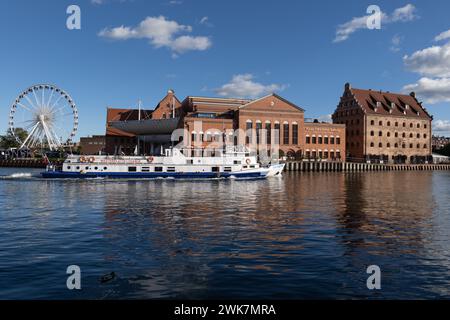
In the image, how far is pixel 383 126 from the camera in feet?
409

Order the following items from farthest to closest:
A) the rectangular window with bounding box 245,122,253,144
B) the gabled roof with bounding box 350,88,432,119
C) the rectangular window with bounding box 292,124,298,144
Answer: the gabled roof with bounding box 350,88,432,119 < the rectangular window with bounding box 292,124,298,144 < the rectangular window with bounding box 245,122,253,144

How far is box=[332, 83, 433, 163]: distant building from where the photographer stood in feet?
402

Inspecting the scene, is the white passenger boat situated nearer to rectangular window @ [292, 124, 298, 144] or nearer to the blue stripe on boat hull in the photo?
the blue stripe on boat hull

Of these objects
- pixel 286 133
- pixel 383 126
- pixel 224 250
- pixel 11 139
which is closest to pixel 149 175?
pixel 224 250

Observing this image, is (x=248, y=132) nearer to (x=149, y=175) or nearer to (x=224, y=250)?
(x=149, y=175)

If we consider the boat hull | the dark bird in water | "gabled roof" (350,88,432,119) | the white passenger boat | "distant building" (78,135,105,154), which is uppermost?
"gabled roof" (350,88,432,119)

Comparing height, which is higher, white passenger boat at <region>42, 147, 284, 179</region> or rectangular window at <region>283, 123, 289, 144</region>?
rectangular window at <region>283, 123, 289, 144</region>

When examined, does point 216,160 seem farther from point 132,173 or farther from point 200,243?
point 200,243

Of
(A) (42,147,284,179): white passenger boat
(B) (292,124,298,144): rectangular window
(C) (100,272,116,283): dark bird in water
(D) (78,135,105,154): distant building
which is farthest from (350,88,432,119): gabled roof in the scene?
(C) (100,272,116,283): dark bird in water

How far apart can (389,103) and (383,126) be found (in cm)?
1077

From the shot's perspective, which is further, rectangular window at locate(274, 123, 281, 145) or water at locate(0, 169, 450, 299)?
rectangular window at locate(274, 123, 281, 145)

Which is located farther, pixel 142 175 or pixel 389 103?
pixel 389 103
